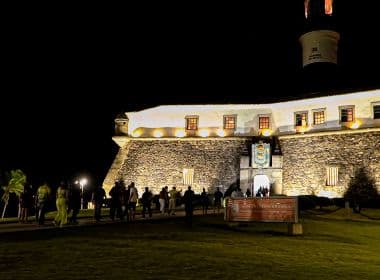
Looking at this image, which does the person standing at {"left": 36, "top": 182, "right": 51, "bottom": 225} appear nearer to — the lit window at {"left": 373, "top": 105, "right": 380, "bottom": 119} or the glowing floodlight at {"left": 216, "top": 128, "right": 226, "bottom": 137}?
the glowing floodlight at {"left": 216, "top": 128, "right": 226, "bottom": 137}

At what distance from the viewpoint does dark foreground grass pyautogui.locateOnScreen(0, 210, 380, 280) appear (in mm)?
9917

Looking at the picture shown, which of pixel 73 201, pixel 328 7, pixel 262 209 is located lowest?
pixel 262 209

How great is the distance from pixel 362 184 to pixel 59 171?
48260 millimetres

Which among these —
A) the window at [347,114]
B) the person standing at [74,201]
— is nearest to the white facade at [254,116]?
the window at [347,114]

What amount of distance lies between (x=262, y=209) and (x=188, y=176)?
22.7 meters

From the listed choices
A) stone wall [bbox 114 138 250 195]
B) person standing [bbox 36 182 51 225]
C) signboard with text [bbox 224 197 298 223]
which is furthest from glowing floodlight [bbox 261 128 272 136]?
person standing [bbox 36 182 51 225]

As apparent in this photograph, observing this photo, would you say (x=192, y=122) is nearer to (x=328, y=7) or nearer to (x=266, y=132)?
(x=266, y=132)

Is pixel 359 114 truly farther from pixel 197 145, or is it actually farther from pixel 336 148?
pixel 197 145

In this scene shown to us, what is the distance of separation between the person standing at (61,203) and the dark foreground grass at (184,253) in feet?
3.84

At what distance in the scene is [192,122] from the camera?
A: 43.0 m

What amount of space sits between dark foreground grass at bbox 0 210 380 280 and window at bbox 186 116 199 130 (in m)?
23.7

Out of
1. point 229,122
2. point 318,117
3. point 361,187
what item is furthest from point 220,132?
point 361,187

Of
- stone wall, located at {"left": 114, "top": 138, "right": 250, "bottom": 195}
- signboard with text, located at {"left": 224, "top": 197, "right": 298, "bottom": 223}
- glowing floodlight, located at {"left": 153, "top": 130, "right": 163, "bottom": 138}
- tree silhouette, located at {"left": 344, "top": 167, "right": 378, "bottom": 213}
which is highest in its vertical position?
glowing floodlight, located at {"left": 153, "top": 130, "right": 163, "bottom": 138}

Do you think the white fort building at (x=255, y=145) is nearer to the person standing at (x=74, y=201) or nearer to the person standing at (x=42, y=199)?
the person standing at (x=74, y=201)
